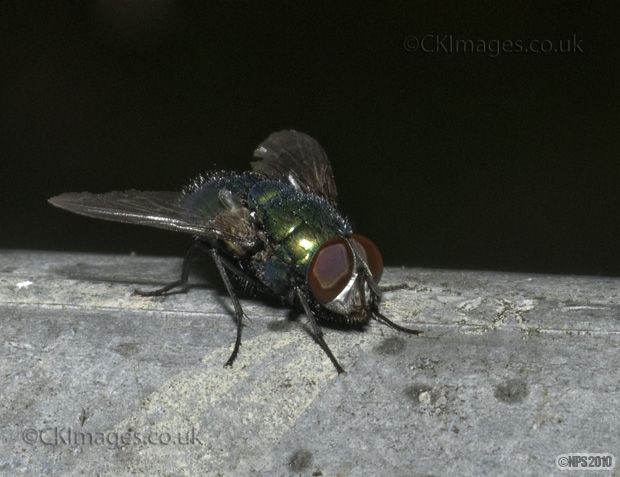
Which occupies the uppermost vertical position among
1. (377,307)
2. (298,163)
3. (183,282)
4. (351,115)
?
(298,163)

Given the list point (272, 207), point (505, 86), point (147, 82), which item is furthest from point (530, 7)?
point (272, 207)

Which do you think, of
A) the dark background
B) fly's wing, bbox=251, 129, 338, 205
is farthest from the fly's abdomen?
the dark background

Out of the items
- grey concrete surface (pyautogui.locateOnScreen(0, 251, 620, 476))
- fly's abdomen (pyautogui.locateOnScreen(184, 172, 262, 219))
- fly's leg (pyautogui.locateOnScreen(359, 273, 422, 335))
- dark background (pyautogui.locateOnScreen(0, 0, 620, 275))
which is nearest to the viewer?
grey concrete surface (pyautogui.locateOnScreen(0, 251, 620, 476))

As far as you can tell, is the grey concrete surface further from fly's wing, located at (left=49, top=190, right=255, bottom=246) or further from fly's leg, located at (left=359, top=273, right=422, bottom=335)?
fly's wing, located at (left=49, top=190, right=255, bottom=246)

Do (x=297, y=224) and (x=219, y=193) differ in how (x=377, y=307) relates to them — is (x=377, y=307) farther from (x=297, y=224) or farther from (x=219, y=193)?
(x=219, y=193)

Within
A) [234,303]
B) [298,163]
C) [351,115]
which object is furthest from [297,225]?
[351,115]

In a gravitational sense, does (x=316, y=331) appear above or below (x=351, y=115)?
above
